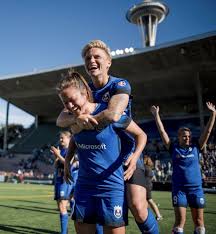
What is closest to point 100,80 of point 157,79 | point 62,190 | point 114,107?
point 114,107

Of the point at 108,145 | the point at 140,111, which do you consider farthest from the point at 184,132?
the point at 140,111

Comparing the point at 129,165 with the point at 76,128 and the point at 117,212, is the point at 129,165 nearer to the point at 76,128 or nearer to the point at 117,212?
the point at 117,212

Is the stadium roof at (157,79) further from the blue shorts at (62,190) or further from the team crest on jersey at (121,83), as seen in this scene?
the team crest on jersey at (121,83)

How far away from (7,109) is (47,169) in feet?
46.5

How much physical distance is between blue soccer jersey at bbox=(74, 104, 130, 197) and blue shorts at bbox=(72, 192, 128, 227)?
A: 0.05 m

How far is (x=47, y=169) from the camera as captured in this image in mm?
43281

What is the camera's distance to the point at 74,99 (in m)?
2.78

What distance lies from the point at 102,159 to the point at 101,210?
1.48ft

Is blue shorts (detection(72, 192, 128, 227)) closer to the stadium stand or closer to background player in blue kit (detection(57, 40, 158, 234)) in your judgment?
background player in blue kit (detection(57, 40, 158, 234))

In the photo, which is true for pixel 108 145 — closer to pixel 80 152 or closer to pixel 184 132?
pixel 80 152

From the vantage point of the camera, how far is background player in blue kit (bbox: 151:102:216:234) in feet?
18.6

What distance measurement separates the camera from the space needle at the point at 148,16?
59.7 meters

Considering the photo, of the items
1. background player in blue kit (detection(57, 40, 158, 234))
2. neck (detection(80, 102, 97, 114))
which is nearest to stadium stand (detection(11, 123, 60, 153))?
background player in blue kit (detection(57, 40, 158, 234))

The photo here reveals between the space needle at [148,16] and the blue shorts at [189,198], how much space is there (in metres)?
56.2
